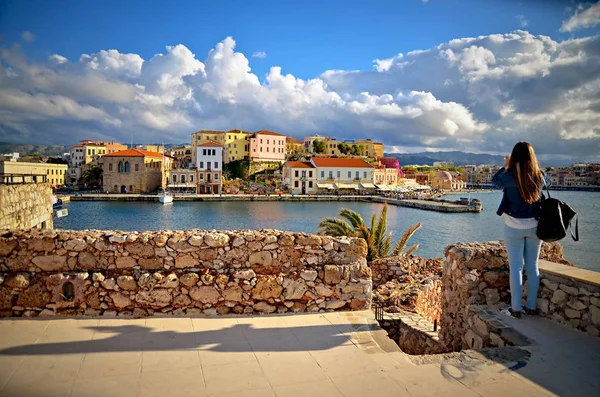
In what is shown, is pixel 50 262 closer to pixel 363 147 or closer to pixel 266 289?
pixel 266 289

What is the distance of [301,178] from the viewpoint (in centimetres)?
8575

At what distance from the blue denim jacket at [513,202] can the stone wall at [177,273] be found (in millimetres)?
1876

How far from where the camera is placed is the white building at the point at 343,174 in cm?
8681

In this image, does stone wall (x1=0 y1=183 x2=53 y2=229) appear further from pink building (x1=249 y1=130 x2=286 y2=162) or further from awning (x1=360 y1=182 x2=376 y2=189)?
pink building (x1=249 y1=130 x2=286 y2=162)

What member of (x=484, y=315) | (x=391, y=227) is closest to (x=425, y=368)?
(x=484, y=315)

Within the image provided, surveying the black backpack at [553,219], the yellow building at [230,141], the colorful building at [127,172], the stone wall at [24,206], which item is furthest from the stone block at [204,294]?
the yellow building at [230,141]

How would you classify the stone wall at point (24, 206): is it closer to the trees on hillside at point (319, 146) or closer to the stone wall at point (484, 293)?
the stone wall at point (484, 293)

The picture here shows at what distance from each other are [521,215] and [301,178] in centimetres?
8161

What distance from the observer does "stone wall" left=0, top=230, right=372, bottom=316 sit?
4.59 meters

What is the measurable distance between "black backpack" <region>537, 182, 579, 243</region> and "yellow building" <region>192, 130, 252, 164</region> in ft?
331

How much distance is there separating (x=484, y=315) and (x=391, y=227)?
4125 centimetres

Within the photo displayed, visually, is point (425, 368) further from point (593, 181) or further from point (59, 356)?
point (593, 181)

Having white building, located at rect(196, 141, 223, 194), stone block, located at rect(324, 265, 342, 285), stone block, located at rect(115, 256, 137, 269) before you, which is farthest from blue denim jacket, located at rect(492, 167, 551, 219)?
white building, located at rect(196, 141, 223, 194)

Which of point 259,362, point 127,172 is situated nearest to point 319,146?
point 127,172
